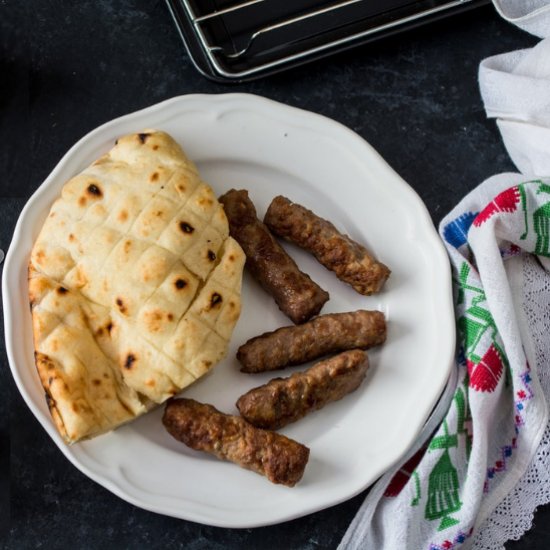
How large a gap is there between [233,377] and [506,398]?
1.12 metres

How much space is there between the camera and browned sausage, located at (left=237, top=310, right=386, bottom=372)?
3641 millimetres

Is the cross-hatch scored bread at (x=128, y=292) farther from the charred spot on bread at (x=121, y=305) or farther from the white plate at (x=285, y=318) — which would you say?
the white plate at (x=285, y=318)

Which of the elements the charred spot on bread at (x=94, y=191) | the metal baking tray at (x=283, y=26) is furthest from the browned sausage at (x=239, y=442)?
the metal baking tray at (x=283, y=26)

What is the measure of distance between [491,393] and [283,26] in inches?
67.8

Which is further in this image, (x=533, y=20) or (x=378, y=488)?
(x=533, y=20)

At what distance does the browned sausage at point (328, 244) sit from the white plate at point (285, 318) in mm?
101

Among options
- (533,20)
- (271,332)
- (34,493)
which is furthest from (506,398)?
(34,493)

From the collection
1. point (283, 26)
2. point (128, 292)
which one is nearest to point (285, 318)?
point (128, 292)

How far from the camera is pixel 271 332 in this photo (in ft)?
12.2

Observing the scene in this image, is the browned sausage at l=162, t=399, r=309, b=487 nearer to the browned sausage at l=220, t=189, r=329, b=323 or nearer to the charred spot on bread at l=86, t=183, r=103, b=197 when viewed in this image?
the browned sausage at l=220, t=189, r=329, b=323

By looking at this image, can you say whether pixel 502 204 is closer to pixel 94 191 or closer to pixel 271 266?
pixel 271 266

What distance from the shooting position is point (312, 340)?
3.67m

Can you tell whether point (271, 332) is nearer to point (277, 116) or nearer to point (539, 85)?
point (277, 116)

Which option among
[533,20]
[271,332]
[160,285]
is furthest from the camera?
[533,20]
